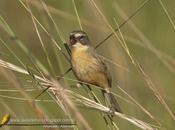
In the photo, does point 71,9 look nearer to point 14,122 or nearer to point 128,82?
point 128,82

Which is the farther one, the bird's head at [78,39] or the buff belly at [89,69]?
the buff belly at [89,69]

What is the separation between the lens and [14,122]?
4.08 m

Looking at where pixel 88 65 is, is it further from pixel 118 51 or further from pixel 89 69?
pixel 118 51

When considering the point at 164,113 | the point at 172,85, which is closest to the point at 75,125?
the point at 164,113

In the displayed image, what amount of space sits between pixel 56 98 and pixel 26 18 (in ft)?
14.7


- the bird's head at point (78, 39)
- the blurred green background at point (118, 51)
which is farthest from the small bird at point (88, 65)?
the blurred green background at point (118, 51)

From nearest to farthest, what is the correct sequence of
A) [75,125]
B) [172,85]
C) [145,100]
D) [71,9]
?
[75,125], [145,100], [172,85], [71,9]

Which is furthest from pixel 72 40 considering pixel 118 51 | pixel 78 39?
pixel 118 51

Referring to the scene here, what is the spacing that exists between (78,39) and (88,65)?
23cm

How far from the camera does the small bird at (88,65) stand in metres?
5.11

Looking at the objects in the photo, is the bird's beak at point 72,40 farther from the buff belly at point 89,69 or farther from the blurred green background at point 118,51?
the blurred green background at point 118,51

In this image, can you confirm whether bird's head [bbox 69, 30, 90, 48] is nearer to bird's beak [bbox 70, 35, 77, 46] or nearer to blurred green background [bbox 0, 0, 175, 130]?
bird's beak [bbox 70, 35, 77, 46]

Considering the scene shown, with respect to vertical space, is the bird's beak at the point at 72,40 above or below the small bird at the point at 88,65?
above

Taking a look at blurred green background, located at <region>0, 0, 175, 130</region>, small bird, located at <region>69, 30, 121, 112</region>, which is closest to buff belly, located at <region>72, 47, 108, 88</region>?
small bird, located at <region>69, 30, 121, 112</region>
